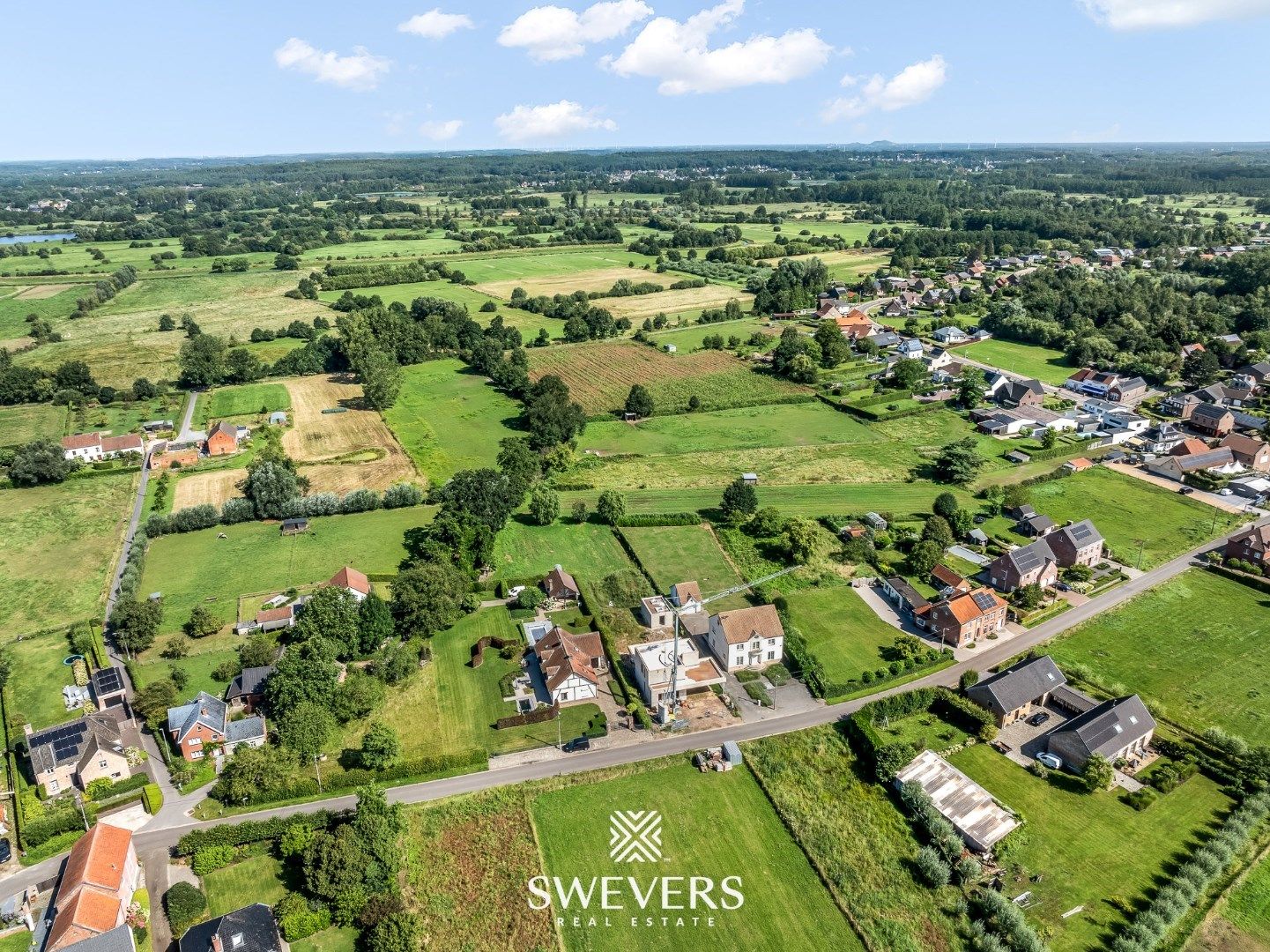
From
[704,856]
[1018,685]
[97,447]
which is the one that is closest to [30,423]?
[97,447]

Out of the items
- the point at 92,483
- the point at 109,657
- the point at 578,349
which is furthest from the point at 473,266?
the point at 109,657

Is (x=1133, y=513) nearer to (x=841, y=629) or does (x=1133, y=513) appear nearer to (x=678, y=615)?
(x=841, y=629)

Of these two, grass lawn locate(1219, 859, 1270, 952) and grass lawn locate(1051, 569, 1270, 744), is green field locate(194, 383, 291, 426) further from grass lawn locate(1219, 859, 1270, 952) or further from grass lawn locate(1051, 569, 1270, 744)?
grass lawn locate(1219, 859, 1270, 952)

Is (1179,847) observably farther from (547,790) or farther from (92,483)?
(92,483)

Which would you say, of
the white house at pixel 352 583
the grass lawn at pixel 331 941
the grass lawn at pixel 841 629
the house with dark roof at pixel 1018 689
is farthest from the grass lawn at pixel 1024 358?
the grass lawn at pixel 331 941

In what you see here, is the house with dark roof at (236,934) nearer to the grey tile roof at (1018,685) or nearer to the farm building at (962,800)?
the farm building at (962,800)

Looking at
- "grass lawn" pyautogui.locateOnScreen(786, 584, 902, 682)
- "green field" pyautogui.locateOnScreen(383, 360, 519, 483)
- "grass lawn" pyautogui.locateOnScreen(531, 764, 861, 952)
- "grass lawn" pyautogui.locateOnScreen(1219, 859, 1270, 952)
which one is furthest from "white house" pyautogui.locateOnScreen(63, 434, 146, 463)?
"grass lawn" pyautogui.locateOnScreen(1219, 859, 1270, 952)
